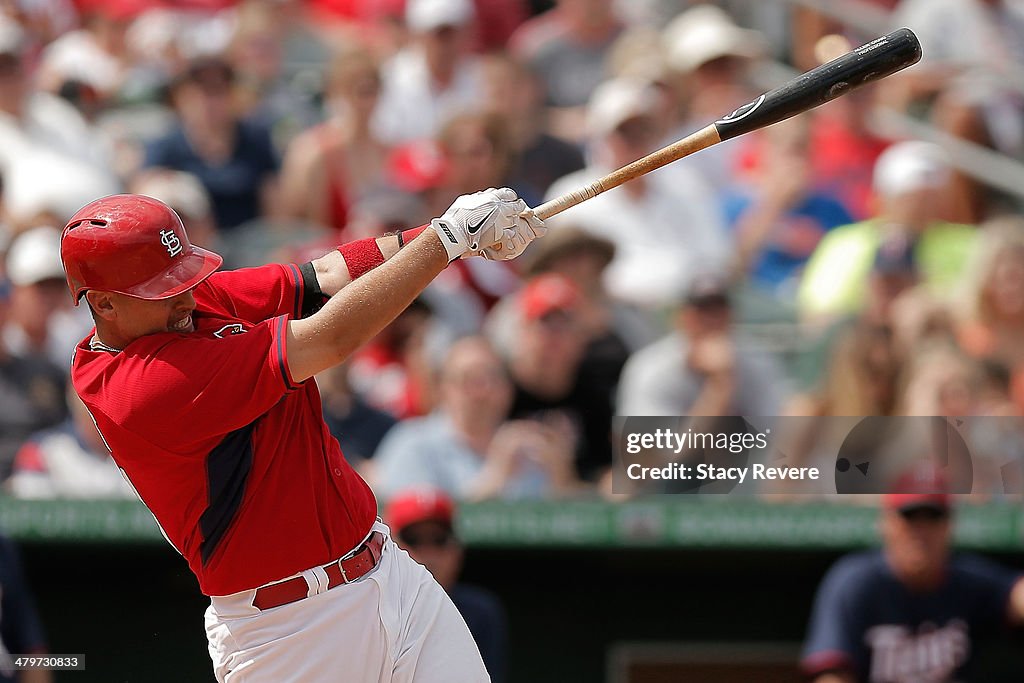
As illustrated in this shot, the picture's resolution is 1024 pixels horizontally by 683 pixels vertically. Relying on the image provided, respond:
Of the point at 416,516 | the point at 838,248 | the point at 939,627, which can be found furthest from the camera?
the point at 838,248

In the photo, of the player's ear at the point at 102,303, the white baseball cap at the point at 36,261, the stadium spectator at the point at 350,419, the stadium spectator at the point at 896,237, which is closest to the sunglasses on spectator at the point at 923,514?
the stadium spectator at the point at 896,237

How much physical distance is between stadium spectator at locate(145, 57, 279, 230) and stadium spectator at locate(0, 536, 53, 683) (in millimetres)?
2322

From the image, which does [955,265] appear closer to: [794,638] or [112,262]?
[794,638]

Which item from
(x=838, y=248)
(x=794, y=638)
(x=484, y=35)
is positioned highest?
(x=484, y=35)

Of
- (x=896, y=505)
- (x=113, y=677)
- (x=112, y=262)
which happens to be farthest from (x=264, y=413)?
(x=896, y=505)

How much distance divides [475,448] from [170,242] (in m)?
2.41

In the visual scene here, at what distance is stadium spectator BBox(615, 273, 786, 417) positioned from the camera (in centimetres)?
541

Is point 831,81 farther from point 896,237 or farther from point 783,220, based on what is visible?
point 783,220

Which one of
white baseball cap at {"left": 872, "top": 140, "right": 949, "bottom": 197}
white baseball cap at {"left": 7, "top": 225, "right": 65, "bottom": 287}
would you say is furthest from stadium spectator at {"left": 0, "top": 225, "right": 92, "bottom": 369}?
white baseball cap at {"left": 872, "top": 140, "right": 949, "bottom": 197}

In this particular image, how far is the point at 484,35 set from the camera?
752 centimetres

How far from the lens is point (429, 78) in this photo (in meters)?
7.06

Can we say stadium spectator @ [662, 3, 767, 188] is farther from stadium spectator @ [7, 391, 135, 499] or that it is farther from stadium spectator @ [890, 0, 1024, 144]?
stadium spectator @ [7, 391, 135, 499]

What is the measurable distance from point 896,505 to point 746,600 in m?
0.72

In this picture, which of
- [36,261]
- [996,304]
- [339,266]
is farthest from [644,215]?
Result: [339,266]
